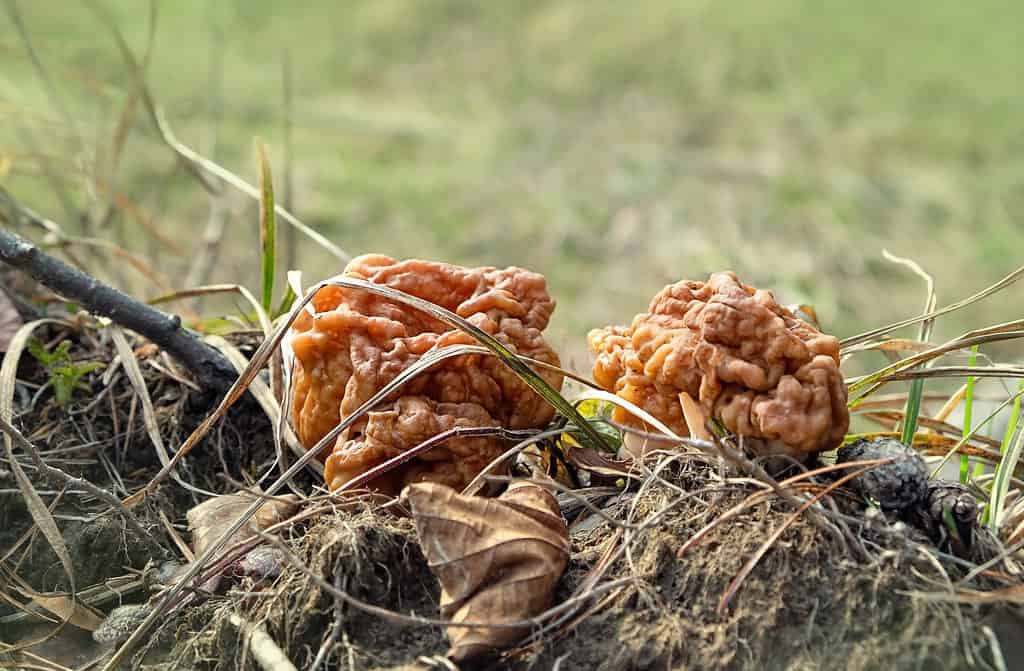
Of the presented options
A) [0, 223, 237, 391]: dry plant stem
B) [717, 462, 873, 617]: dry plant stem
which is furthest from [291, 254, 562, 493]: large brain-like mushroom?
[717, 462, 873, 617]: dry plant stem

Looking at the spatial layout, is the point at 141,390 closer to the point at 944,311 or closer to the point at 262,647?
the point at 262,647

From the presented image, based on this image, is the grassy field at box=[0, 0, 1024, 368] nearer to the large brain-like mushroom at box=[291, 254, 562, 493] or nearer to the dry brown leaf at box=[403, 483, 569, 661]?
the large brain-like mushroom at box=[291, 254, 562, 493]

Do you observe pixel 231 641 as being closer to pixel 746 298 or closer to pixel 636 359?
pixel 636 359

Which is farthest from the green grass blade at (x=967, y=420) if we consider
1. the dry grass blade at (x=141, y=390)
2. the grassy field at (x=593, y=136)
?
the grassy field at (x=593, y=136)

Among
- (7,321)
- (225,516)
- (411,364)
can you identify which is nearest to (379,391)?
(411,364)

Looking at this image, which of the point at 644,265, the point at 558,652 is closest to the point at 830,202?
the point at 644,265

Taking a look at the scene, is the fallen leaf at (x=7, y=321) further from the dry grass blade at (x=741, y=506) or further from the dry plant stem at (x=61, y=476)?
the dry grass blade at (x=741, y=506)
